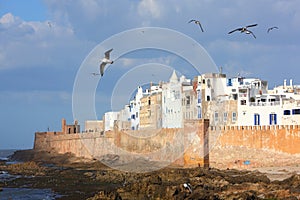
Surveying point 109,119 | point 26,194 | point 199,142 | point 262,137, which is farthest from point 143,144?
point 109,119

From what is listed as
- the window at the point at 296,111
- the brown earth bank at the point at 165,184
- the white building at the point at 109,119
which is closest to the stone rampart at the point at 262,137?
the brown earth bank at the point at 165,184

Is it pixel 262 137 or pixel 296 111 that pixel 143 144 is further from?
pixel 296 111

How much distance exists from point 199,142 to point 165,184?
15.8 m

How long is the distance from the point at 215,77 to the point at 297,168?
23.4 meters

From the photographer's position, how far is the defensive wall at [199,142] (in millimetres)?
46281

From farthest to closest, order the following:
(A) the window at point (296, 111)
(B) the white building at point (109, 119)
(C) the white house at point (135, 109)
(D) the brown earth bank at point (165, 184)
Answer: (B) the white building at point (109, 119)
(C) the white house at point (135, 109)
(A) the window at point (296, 111)
(D) the brown earth bank at point (165, 184)

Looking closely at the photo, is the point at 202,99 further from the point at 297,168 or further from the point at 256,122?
the point at 297,168

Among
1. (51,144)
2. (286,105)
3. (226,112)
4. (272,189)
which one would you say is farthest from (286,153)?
(51,144)

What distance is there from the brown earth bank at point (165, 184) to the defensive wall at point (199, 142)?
3681mm

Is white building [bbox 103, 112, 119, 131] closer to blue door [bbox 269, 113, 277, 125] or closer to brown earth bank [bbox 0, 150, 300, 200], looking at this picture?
brown earth bank [bbox 0, 150, 300, 200]

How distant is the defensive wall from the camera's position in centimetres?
4628

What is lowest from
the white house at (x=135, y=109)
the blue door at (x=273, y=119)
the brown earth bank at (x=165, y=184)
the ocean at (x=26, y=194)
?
the ocean at (x=26, y=194)

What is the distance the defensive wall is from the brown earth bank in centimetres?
368

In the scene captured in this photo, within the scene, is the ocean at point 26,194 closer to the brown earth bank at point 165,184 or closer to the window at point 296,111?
the brown earth bank at point 165,184
